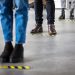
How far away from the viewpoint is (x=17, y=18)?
2006mm

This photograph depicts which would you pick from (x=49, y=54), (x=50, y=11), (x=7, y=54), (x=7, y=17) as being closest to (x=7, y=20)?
(x=7, y=17)

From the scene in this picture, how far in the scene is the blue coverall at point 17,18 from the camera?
78.2 inches

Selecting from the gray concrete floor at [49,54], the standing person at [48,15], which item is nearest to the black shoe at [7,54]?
the gray concrete floor at [49,54]

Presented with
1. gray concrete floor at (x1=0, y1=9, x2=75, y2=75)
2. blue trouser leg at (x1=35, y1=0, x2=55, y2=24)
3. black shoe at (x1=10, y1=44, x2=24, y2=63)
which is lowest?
gray concrete floor at (x1=0, y1=9, x2=75, y2=75)

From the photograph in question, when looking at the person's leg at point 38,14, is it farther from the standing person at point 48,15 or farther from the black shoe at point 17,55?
the black shoe at point 17,55

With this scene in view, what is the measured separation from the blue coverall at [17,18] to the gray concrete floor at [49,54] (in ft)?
0.64

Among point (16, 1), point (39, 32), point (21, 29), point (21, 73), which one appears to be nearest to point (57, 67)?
point (21, 73)

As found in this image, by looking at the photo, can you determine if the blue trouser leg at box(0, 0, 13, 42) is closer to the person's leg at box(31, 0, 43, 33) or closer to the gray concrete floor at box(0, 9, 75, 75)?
the gray concrete floor at box(0, 9, 75, 75)

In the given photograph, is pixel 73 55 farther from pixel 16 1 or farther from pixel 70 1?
pixel 70 1

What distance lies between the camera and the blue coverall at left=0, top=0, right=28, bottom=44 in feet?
6.52

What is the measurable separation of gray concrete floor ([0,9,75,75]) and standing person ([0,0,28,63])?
0.33 feet

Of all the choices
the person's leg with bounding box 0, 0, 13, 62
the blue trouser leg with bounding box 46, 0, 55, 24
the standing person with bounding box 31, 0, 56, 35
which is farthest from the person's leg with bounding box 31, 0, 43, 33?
the person's leg with bounding box 0, 0, 13, 62

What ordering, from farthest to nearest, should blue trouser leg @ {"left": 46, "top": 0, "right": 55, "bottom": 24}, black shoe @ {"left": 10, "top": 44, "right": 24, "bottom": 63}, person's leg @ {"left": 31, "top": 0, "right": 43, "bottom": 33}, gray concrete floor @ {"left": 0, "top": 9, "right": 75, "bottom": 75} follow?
person's leg @ {"left": 31, "top": 0, "right": 43, "bottom": 33} < blue trouser leg @ {"left": 46, "top": 0, "right": 55, "bottom": 24} < black shoe @ {"left": 10, "top": 44, "right": 24, "bottom": 63} < gray concrete floor @ {"left": 0, "top": 9, "right": 75, "bottom": 75}

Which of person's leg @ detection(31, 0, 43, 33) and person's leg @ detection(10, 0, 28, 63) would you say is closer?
person's leg @ detection(10, 0, 28, 63)
